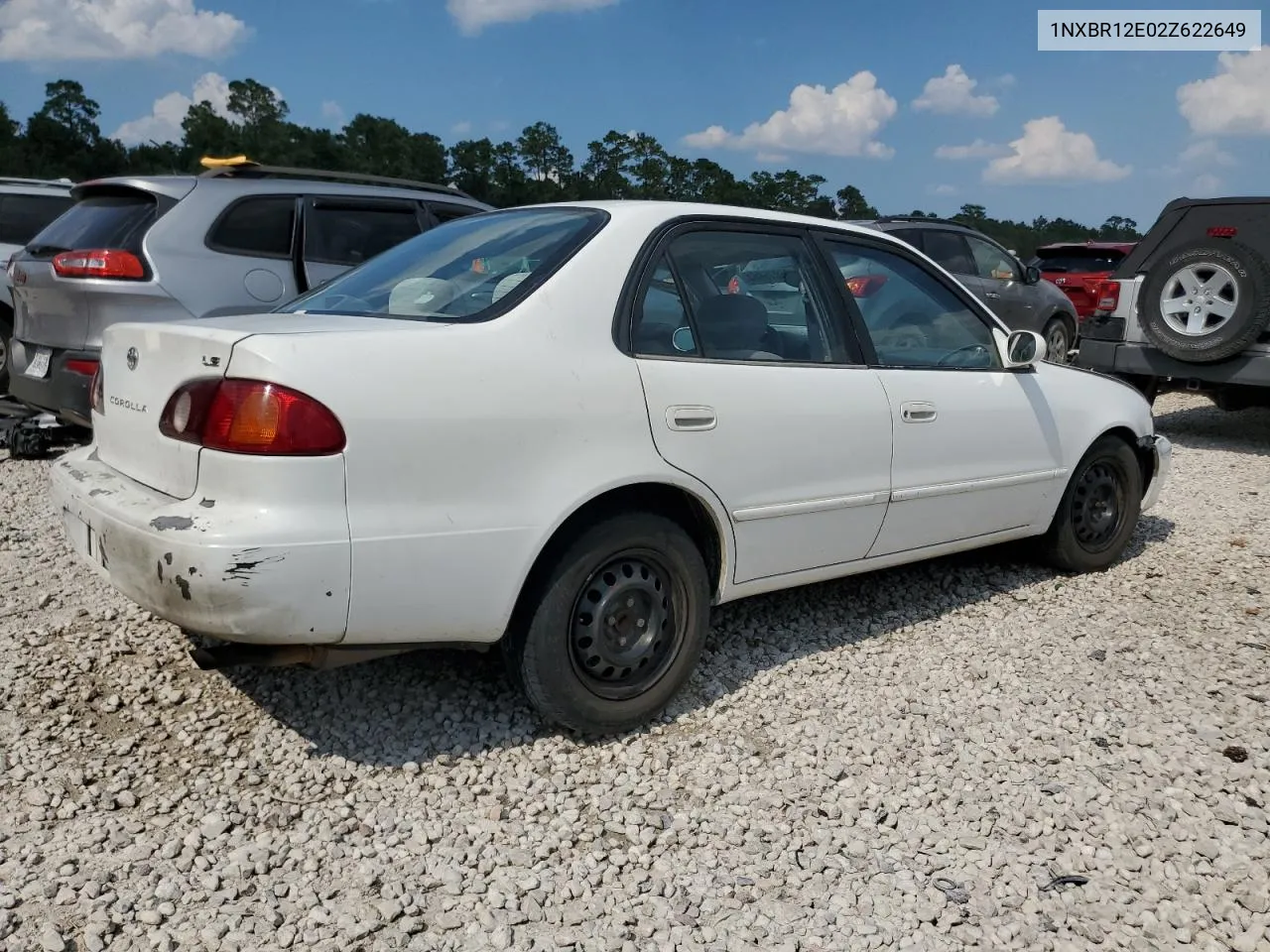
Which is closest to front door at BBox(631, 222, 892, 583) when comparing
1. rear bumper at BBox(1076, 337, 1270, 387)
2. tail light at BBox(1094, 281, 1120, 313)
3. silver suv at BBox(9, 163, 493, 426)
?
silver suv at BBox(9, 163, 493, 426)

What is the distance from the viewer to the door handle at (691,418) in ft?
9.90

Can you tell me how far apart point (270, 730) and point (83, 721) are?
1.84 ft

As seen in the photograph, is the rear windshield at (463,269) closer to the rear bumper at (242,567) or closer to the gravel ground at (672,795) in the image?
the rear bumper at (242,567)

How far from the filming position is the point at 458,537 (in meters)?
2.61

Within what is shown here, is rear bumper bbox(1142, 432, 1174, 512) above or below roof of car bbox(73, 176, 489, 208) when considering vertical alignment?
below

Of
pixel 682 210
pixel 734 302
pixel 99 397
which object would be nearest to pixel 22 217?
pixel 99 397

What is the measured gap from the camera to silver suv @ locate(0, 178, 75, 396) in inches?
309

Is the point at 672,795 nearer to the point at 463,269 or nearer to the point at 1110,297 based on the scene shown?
the point at 463,269

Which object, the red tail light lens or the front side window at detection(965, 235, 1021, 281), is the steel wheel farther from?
the front side window at detection(965, 235, 1021, 281)

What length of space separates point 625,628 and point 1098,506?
286 cm

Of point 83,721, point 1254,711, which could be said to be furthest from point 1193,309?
point 83,721

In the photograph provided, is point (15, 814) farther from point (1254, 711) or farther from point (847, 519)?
point (1254, 711)

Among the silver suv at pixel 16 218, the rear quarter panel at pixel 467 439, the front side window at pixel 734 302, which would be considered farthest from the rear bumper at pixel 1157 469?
the silver suv at pixel 16 218

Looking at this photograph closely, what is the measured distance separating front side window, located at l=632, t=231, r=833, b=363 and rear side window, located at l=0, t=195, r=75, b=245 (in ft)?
22.7
